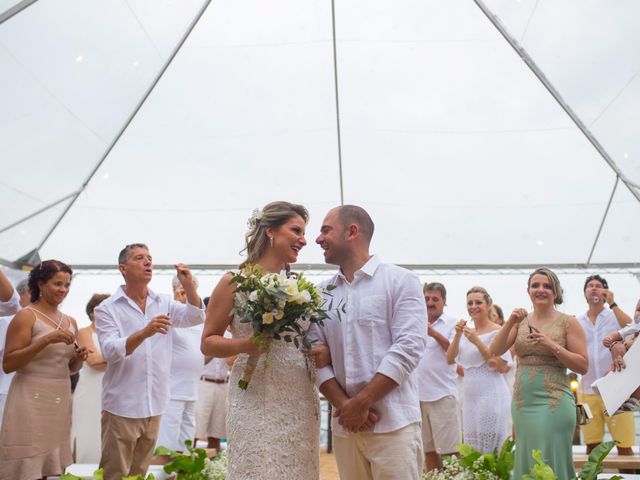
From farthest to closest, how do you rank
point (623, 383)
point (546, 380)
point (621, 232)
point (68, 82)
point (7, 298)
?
1. point (621, 232)
2. point (68, 82)
3. point (7, 298)
4. point (546, 380)
5. point (623, 383)

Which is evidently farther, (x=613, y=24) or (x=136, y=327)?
(x=613, y=24)

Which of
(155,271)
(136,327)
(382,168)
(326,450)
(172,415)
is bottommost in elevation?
(326,450)

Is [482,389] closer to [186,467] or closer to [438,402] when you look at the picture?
[438,402]

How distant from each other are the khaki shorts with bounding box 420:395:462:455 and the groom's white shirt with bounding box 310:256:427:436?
128 inches

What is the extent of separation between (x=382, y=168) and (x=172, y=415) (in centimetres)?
426

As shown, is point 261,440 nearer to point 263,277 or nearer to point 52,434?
point 263,277

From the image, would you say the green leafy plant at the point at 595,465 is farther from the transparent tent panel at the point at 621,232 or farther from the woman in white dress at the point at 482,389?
the transparent tent panel at the point at 621,232

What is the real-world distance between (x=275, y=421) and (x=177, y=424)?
396cm

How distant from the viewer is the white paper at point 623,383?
337 cm

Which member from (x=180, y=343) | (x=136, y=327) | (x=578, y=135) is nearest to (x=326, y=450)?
(x=180, y=343)

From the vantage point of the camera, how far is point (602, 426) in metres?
6.58

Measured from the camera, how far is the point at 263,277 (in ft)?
9.52

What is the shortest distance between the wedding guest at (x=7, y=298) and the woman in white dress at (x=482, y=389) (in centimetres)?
360

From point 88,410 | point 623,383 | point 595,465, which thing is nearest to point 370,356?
point 623,383
